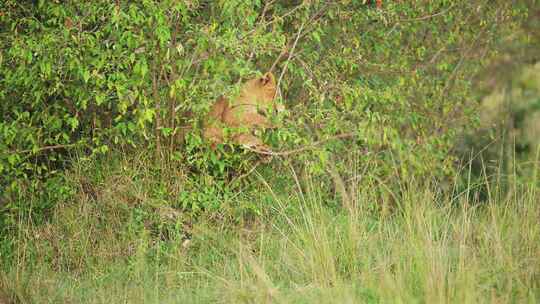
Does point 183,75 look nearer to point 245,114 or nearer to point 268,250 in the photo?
point 245,114

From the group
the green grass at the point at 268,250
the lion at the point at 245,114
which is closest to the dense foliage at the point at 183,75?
the lion at the point at 245,114

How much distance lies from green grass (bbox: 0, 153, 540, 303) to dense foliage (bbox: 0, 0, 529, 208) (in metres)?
0.36

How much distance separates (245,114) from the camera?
20.9ft

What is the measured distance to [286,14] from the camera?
640 cm

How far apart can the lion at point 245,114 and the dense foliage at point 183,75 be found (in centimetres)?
11

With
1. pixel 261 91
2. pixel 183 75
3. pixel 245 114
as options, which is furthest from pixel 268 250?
pixel 183 75

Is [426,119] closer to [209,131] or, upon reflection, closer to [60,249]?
[209,131]

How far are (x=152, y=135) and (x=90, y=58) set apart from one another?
78cm

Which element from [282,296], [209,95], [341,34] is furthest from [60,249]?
[341,34]

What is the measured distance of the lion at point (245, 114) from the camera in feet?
20.7

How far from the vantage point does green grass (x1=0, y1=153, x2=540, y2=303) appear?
4.55 metres

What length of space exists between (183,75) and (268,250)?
145 centimetres

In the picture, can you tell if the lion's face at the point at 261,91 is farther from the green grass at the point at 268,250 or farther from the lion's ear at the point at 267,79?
the green grass at the point at 268,250

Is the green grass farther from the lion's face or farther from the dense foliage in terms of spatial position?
the lion's face
